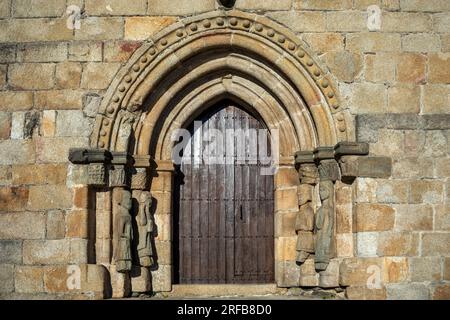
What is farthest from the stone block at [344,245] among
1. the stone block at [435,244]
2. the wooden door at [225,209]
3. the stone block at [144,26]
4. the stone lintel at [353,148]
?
the stone block at [144,26]

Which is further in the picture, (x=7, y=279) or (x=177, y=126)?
(x=177, y=126)

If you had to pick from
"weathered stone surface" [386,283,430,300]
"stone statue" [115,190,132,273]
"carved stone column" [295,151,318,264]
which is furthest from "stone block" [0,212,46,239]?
"weathered stone surface" [386,283,430,300]

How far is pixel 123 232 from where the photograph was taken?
334 inches

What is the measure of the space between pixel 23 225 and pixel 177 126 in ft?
6.94

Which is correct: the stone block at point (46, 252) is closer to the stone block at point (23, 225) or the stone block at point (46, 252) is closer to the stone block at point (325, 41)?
the stone block at point (23, 225)

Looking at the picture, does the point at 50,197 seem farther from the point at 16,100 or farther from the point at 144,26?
the point at 144,26

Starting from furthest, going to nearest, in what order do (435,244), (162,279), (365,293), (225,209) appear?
(225,209), (162,279), (435,244), (365,293)

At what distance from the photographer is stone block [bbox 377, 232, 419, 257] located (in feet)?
26.8

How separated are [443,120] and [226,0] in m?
2.74

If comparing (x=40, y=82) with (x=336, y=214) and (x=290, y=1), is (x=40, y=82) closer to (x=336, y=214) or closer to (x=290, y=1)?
(x=290, y=1)

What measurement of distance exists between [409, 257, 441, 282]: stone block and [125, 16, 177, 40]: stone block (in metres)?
3.77

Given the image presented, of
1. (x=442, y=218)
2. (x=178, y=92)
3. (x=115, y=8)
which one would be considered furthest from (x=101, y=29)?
(x=442, y=218)

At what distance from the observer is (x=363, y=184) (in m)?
8.28

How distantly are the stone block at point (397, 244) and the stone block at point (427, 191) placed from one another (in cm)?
41
